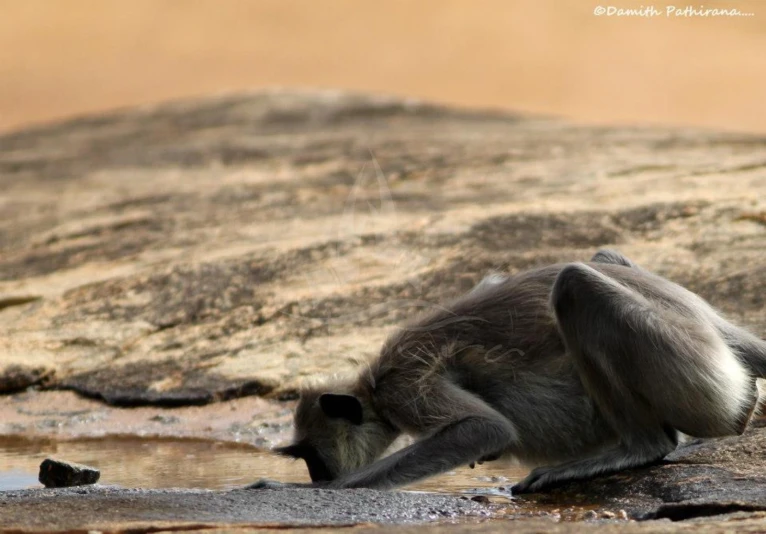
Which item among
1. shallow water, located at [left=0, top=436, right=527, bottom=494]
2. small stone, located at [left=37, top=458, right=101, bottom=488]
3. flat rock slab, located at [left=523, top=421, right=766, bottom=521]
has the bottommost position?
shallow water, located at [left=0, top=436, right=527, bottom=494]

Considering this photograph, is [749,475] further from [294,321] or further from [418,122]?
[418,122]

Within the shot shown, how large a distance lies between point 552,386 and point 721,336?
2.17ft

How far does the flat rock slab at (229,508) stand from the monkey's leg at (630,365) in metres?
0.64

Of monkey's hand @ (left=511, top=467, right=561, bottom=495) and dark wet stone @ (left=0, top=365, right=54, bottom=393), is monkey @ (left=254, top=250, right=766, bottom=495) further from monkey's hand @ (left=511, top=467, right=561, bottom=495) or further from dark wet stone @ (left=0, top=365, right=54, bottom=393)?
dark wet stone @ (left=0, top=365, right=54, bottom=393)

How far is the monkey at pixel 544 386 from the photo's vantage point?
443 centimetres

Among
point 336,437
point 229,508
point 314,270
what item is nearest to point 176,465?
point 336,437

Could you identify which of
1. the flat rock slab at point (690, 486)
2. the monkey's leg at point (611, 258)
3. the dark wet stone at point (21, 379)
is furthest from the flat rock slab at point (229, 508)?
the dark wet stone at point (21, 379)

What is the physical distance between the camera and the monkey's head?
4879mm

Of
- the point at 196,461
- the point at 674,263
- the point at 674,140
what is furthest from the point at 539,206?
the point at 196,461

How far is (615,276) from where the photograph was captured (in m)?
4.65

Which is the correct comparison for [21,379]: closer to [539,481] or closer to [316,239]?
[316,239]

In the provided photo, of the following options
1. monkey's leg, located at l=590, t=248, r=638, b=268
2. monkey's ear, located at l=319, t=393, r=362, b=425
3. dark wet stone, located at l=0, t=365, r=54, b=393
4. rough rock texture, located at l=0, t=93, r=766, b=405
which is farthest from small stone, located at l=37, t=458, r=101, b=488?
dark wet stone, located at l=0, t=365, r=54, b=393

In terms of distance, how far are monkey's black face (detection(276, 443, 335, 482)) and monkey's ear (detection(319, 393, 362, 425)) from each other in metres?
0.17

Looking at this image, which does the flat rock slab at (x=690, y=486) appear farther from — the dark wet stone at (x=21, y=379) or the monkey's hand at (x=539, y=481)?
the dark wet stone at (x=21, y=379)
